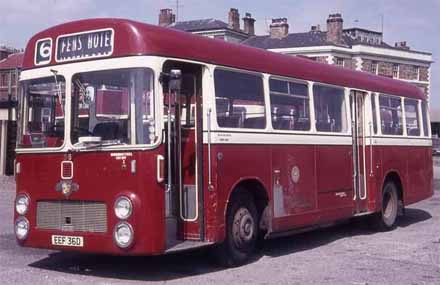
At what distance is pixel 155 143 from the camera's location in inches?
345

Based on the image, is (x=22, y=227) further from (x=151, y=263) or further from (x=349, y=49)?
(x=349, y=49)

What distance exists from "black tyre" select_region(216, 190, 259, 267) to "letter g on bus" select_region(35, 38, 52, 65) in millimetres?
3158

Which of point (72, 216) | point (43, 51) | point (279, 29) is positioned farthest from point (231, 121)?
point (279, 29)

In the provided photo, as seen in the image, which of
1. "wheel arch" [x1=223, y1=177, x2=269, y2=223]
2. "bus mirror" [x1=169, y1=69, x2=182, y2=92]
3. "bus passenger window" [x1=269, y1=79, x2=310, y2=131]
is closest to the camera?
"bus mirror" [x1=169, y1=69, x2=182, y2=92]

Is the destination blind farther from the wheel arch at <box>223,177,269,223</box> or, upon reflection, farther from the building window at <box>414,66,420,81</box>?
the building window at <box>414,66,420,81</box>

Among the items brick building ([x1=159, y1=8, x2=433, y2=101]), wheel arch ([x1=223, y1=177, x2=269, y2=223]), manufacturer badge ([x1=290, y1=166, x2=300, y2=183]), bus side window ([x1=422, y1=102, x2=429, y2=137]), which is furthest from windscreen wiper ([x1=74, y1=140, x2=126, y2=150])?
brick building ([x1=159, y1=8, x2=433, y2=101])

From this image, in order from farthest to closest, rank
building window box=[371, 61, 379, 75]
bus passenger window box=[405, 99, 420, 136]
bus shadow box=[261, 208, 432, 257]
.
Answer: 1. building window box=[371, 61, 379, 75]
2. bus passenger window box=[405, 99, 420, 136]
3. bus shadow box=[261, 208, 432, 257]

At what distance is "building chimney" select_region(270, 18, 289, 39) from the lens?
78312mm

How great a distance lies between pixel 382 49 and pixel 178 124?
72941mm

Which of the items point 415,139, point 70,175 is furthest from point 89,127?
point 415,139

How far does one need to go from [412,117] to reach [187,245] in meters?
8.50

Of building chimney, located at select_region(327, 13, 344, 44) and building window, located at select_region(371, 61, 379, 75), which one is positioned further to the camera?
building window, located at select_region(371, 61, 379, 75)

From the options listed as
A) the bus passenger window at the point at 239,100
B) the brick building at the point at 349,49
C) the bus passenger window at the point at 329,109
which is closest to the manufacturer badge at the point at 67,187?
the bus passenger window at the point at 239,100

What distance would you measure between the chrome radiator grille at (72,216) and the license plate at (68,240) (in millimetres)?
102
